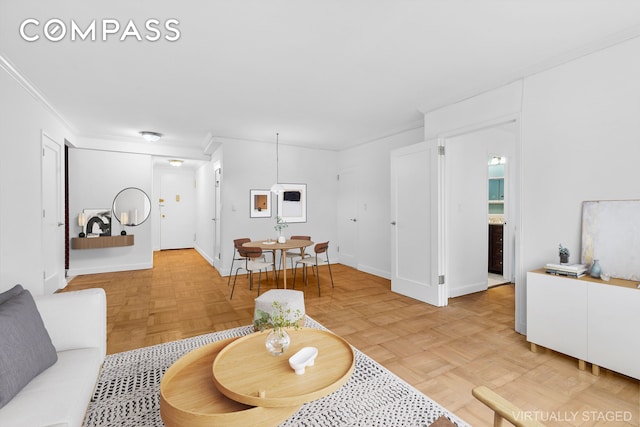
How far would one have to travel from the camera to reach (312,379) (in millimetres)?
1505

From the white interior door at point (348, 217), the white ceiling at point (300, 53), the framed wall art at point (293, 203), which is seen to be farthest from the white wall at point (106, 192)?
the white interior door at point (348, 217)

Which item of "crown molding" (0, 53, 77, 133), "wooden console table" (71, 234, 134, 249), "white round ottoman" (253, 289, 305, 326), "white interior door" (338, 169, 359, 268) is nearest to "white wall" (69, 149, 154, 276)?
"wooden console table" (71, 234, 134, 249)

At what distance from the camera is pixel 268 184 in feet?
19.8

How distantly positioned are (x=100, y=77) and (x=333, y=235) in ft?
16.4

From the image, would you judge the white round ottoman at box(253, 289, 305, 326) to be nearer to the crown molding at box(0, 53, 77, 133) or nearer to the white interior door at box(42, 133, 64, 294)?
the white interior door at box(42, 133, 64, 294)

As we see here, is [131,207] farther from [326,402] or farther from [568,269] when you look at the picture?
[568,269]

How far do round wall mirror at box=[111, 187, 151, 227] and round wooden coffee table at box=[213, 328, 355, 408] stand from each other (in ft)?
17.5

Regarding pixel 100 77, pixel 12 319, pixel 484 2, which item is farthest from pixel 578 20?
pixel 100 77

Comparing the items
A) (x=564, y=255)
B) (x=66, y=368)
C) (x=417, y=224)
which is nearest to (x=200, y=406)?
(x=66, y=368)

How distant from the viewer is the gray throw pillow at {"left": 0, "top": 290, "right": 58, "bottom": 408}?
4.28 feet

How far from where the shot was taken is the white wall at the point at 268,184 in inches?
222

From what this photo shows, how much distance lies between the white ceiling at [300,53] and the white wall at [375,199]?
4.10 feet

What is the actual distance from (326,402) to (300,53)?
2766 millimetres

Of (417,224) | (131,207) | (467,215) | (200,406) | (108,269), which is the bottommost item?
(108,269)
